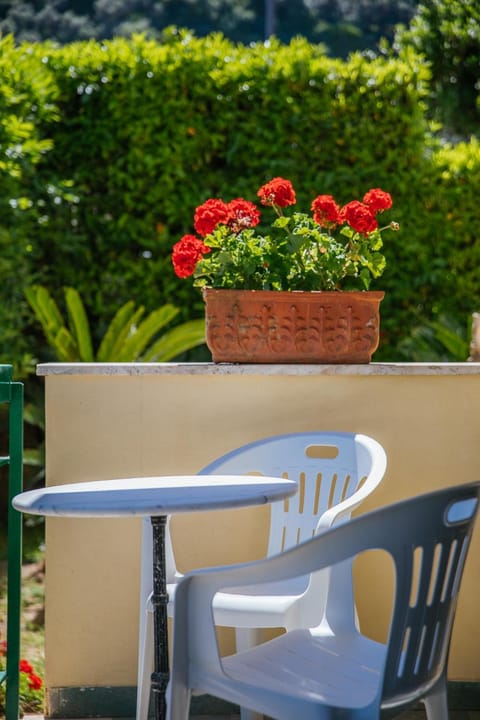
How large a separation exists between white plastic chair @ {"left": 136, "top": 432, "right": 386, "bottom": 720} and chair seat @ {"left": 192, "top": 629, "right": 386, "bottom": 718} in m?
0.19

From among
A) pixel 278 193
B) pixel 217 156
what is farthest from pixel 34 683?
pixel 217 156

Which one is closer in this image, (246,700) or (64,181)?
(246,700)

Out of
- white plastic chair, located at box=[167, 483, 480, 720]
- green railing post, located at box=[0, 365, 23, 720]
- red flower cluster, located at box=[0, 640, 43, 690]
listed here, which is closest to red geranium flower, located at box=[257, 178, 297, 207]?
green railing post, located at box=[0, 365, 23, 720]

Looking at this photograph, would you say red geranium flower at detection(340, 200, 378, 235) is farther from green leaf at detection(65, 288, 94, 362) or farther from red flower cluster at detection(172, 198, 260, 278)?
green leaf at detection(65, 288, 94, 362)

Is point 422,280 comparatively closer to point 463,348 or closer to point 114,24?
point 463,348

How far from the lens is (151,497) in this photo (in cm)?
208

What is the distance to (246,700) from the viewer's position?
1.92 meters

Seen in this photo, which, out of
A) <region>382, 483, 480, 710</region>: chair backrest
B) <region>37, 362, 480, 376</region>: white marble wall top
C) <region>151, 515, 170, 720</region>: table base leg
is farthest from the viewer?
<region>37, 362, 480, 376</region>: white marble wall top

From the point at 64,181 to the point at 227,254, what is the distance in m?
2.71

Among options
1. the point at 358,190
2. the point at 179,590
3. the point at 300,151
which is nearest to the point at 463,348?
the point at 358,190

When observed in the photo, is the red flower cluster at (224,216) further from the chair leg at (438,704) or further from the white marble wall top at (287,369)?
the chair leg at (438,704)

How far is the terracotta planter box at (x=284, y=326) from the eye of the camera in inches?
124

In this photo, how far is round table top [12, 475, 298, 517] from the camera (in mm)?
1967

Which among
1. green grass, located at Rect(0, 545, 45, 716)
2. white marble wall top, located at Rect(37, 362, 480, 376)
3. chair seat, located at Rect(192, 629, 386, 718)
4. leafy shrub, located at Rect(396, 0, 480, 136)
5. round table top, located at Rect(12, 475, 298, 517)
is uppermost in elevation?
leafy shrub, located at Rect(396, 0, 480, 136)
